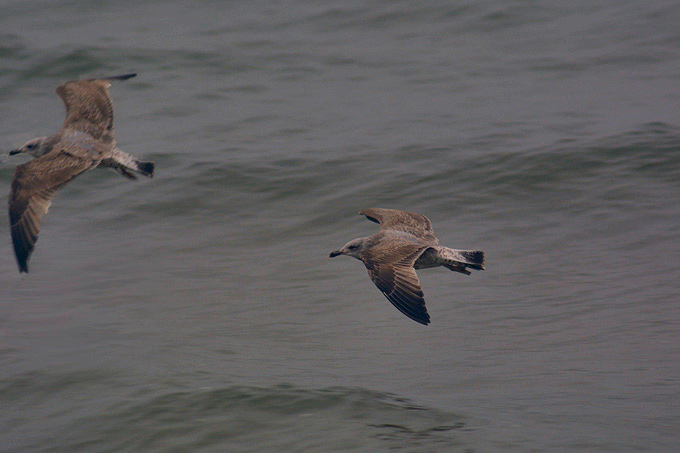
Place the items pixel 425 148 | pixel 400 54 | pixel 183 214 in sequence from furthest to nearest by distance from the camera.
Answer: pixel 400 54
pixel 425 148
pixel 183 214

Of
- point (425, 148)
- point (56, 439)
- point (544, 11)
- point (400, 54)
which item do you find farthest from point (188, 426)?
point (544, 11)

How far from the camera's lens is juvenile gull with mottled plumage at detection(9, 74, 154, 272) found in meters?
7.55

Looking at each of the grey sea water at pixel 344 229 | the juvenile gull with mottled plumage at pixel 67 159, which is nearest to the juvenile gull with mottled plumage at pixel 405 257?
Result: the grey sea water at pixel 344 229

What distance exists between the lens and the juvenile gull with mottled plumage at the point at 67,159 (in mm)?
7547

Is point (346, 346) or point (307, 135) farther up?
point (307, 135)

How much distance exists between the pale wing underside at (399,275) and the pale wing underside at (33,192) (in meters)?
Answer: 2.52

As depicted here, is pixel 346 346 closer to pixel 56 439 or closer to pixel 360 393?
pixel 360 393

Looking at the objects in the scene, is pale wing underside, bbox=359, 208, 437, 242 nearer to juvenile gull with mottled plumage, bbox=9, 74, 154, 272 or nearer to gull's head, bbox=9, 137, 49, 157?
juvenile gull with mottled plumage, bbox=9, 74, 154, 272

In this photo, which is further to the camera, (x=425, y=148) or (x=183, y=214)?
(x=425, y=148)

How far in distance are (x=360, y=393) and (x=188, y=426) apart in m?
1.29

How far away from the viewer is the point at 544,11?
53.7ft

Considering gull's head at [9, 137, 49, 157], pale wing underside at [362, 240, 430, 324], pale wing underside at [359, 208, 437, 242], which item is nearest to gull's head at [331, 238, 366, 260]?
pale wing underside at [362, 240, 430, 324]

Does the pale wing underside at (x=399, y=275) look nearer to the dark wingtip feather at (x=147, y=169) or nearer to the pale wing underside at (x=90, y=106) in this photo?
the dark wingtip feather at (x=147, y=169)

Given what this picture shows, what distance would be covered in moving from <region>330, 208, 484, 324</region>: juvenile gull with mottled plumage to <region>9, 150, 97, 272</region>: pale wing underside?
2277 millimetres
